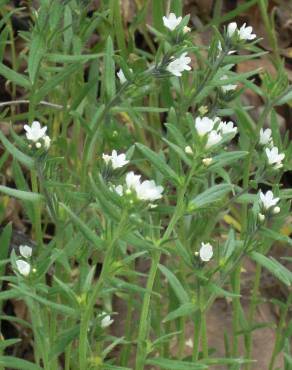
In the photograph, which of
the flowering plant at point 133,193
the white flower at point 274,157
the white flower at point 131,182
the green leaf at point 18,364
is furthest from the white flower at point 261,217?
the green leaf at point 18,364

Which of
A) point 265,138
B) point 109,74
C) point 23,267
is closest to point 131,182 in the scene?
point 23,267

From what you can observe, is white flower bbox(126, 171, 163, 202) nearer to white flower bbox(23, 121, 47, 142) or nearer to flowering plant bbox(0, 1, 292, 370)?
flowering plant bbox(0, 1, 292, 370)

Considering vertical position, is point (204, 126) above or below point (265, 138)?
below

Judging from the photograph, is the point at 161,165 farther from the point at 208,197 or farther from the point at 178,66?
the point at 178,66

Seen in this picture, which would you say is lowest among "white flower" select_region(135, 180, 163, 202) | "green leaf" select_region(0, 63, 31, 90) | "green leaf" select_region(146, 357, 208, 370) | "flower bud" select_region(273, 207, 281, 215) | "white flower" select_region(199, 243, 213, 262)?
"green leaf" select_region(146, 357, 208, 370)

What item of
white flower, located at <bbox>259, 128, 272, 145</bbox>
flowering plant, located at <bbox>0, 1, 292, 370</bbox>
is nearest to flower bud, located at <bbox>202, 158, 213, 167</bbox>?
flowering plant, located at <bbox>0, 1, 292, 370</bbox>

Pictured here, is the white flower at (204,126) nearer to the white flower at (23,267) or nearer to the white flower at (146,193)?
the white flower at (146,193)
